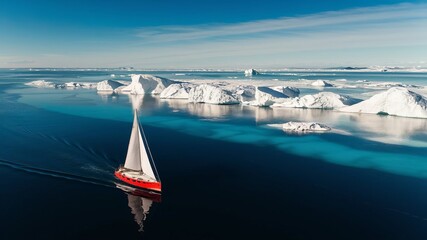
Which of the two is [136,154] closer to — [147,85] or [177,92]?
[177,92]

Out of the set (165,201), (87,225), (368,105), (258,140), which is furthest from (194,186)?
(368,105)

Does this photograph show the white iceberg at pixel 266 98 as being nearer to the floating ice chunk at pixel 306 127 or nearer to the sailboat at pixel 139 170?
the floating ice chunk at pixel 306 127

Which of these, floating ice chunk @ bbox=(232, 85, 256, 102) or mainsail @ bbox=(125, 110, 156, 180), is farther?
floating ice chunk @ bbox=(232, 85, 256, 102)

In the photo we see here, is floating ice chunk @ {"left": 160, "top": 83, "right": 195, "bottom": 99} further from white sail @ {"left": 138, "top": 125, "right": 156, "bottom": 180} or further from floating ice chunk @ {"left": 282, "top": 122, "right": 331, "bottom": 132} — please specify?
white sail @ {"left": 138, "top": 125, "right": 156, "bottom": 180}

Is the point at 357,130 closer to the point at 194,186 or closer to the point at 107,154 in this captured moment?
the point at 194,186

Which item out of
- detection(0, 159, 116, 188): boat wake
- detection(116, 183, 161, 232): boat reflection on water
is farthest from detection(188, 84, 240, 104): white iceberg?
detection(116, 183, 161, 232): boat reflection on water

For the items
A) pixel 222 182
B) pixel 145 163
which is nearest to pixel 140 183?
pixel 145 163
